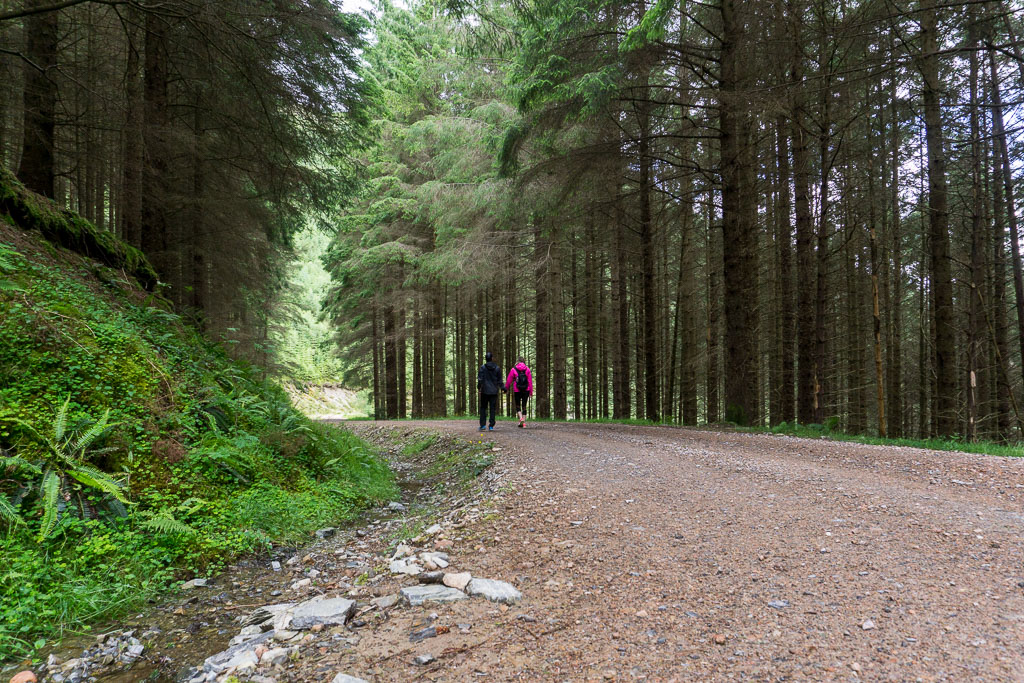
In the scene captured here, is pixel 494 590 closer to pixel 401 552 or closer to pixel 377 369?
pixel 401 552

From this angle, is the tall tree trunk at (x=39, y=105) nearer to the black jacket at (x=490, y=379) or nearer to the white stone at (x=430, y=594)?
the black jacket at (x=490, y=379)

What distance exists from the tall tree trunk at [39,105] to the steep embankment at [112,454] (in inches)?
79.3

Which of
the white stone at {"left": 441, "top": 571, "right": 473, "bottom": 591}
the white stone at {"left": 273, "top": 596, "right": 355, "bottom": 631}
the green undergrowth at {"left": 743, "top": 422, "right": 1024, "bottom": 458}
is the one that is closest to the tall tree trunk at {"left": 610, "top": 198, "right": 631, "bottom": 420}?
the green undergrowth at {"left": 743, "top": 422, "right": 1024, "bottom": 458}

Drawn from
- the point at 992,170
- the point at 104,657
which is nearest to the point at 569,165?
the point at 104,657

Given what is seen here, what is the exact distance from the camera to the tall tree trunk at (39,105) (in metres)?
7.97

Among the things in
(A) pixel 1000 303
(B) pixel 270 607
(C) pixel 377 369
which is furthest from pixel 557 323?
(B) pixel 270 607

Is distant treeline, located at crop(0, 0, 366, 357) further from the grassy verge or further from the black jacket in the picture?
the grassy verge

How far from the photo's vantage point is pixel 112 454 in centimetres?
431

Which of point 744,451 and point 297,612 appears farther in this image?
point 744,451

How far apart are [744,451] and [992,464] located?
254 centimetres

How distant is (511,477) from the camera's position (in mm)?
5996

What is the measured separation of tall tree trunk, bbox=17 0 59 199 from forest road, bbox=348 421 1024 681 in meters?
9.99

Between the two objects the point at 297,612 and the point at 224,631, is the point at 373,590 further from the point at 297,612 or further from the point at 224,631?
the point at 224,631

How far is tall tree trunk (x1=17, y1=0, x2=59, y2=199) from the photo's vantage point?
7973 millimetres
